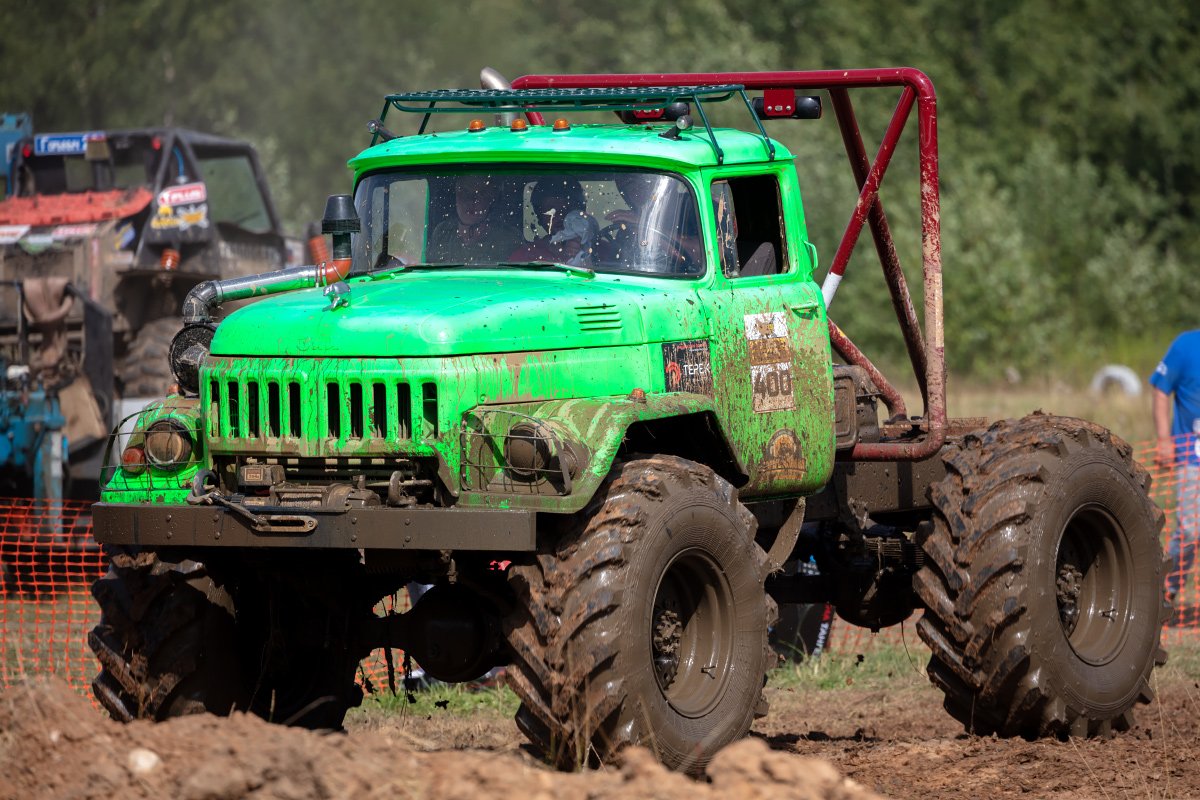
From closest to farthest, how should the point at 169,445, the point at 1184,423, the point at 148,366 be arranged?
the point at 169,445 → the point at 1184,423 → the point at 148,366

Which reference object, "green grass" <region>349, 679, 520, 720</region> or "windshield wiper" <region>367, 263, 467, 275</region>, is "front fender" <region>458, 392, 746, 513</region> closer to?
"windshield wiper" <region>367, 263, 467, 275</region>

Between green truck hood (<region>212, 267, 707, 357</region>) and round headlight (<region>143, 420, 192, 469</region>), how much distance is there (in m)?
0.40

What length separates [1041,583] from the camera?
7.22m

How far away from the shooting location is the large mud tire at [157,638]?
6422 mm

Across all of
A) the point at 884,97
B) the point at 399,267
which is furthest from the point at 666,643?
the point at 884,97

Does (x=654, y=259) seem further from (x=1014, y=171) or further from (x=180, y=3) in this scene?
(x=180, y=3)

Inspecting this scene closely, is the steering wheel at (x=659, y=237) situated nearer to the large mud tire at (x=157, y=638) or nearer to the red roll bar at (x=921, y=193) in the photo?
the red roll bar at (x=921, y=193)

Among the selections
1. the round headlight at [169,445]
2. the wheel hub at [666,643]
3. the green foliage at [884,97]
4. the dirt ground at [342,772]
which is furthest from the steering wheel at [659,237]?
the green foliage at [884,97]

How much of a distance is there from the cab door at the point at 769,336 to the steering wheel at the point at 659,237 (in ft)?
0.42

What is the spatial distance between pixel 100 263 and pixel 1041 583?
35.0 feet

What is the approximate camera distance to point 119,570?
6.53 meters

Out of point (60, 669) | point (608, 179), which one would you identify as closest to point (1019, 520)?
point (608, 179)

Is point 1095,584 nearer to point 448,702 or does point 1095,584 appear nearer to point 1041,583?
point 1041,583

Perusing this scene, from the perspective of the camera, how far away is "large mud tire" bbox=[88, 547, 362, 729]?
21.1 ft
